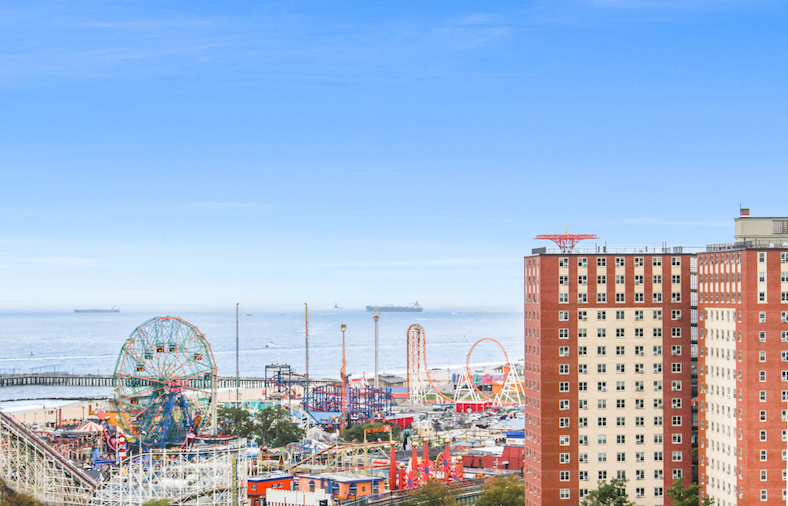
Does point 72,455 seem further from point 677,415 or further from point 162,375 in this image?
point 677,415

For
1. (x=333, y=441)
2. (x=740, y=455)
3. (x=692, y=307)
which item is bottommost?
(x=333, y=441)

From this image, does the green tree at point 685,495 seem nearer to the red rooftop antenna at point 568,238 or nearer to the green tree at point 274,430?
the red rooftop antenna at point 568,238

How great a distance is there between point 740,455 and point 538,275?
22.1 meters

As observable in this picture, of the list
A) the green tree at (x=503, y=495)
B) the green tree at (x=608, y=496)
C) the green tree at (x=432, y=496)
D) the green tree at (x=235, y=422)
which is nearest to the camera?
the green tree at (x=608, y=496)

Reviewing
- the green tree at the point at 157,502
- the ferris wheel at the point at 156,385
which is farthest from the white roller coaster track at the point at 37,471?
the ferris wheel at the point at 156,385

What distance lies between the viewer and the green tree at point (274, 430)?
136625 mm

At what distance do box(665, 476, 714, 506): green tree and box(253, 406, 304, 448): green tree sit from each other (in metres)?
71.9

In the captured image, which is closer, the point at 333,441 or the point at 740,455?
the point at 740,455

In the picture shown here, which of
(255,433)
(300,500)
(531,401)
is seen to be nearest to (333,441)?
(255,433)

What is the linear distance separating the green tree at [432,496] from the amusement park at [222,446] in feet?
11.0

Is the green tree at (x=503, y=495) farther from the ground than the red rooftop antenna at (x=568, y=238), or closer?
closer

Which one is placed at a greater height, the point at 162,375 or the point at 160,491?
the point at 162,375

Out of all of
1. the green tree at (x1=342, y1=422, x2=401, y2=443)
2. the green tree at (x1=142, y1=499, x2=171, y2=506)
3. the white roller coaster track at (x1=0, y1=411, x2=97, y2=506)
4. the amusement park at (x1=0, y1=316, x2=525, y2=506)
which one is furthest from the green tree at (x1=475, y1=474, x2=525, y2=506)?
the green tree at (x1=342, y1=422, x2=401, y2=443)

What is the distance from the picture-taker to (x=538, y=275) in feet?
274
